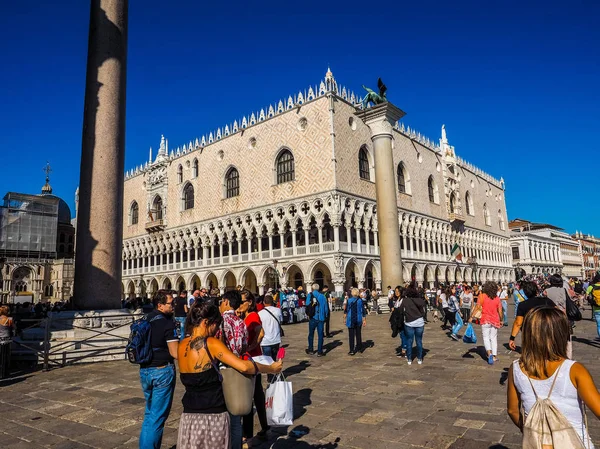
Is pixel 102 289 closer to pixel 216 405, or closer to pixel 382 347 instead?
pixel 382 347

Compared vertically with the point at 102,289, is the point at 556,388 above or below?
below

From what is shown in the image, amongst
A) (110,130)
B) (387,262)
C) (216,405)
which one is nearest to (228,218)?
(387,262)

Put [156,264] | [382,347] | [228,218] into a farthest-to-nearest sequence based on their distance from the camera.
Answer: [156,264] → [228,218] → [382,347]

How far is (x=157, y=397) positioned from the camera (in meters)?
3.23

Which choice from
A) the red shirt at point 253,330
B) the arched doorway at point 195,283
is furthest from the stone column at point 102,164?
the arched doorway at point 195,283

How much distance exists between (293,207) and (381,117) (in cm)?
1359

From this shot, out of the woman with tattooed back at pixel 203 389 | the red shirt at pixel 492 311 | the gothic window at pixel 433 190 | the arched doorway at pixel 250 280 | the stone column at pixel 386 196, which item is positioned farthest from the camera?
the gothic window at pixel 433 190

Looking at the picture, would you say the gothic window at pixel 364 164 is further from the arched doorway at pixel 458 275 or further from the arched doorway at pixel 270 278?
the arched doorway at pixel 458 275

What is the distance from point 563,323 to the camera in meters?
2.01

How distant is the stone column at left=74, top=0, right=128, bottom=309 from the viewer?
334 inches

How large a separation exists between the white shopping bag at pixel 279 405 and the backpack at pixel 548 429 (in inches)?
64.6

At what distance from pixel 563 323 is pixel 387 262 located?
14352mm

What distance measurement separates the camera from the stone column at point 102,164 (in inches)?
334

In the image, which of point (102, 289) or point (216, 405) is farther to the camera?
point (102, 289)
